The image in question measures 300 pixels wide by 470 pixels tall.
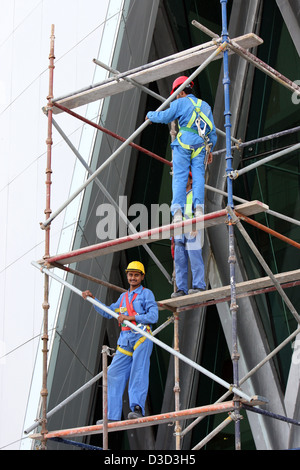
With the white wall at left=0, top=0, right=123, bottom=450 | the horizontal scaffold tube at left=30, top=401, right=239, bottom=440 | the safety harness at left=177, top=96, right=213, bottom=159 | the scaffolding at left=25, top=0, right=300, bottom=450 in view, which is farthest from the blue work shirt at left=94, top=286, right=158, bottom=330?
the white wall at left=0, top=0, right=123, bottom=450

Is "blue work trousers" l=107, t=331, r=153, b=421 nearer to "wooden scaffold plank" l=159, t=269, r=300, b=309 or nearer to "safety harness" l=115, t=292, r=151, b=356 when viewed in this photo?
"safety harness" l=115, t=292, r=151, b=356

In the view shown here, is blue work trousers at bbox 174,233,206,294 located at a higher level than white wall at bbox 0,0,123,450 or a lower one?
lower

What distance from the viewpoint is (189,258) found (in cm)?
1346

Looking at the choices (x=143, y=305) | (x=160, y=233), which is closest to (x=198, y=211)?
(x=160, y=233)

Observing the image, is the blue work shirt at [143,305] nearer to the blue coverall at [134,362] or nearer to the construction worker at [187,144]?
the blue coverall at [134,362]

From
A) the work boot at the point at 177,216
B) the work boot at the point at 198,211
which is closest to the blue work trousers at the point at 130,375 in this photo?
the work boot at the point at 177,216

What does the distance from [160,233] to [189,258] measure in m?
1.32

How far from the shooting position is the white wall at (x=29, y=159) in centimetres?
1658

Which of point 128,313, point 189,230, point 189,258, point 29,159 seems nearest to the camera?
point 189,230

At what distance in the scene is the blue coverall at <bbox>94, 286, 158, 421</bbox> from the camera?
12641mm

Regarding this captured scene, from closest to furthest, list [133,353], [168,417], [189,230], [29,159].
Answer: [168,417] < [189,230] < [133,353] < [29,159]

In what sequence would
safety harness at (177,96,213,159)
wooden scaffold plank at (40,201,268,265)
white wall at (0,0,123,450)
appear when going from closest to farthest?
wooden scaffold plank at (40,201,268,265) < safety harness at (177,96,213,159) < white wall at (0,0,123,450)

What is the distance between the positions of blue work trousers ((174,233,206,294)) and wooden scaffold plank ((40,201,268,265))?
2.44 feet

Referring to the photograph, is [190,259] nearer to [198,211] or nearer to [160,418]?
[198,211]
